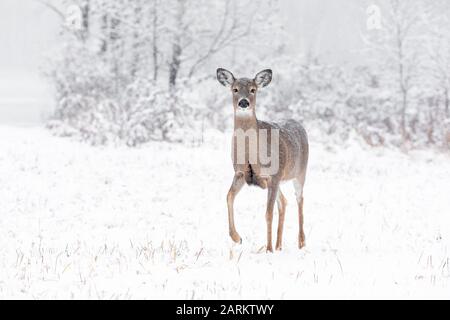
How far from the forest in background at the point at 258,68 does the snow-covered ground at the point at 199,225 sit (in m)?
2.39

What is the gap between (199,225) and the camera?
36.0ft

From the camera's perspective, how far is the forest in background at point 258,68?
74.9ft

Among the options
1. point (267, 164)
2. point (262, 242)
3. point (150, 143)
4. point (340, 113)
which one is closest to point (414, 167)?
point (340, 113)

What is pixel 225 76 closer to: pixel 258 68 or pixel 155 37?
pixel 155 37

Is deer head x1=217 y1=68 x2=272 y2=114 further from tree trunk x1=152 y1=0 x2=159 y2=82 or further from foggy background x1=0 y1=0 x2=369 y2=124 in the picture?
foggy background x1=0 y1=0 x2=369 y2=124

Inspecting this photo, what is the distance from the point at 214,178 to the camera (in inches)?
596

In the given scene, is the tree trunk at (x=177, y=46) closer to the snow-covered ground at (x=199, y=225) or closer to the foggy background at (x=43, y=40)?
the foggy background at (x=43, y=40)

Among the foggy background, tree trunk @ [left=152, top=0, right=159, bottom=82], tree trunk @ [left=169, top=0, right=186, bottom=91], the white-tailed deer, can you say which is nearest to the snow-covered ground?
the white-tailed deer

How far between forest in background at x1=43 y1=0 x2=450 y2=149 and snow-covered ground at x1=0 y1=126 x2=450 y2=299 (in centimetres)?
239

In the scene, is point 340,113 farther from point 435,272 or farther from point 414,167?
point 435,272

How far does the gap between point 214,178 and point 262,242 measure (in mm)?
5786

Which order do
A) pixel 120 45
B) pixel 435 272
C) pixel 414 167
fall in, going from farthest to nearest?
pixel 120 45 < pixel 414 167 < pixel 435 272

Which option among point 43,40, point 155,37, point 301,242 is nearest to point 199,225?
point 301,242

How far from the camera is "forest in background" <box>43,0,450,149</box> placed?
22844 millimetres
